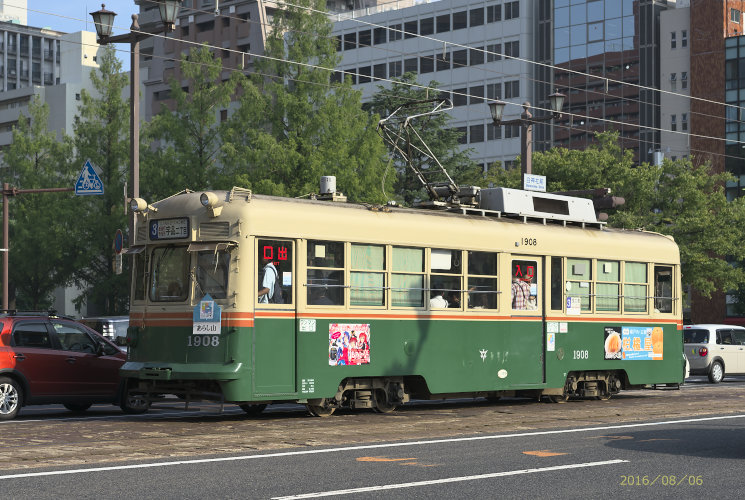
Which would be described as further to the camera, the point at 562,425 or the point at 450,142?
the point at 450,142

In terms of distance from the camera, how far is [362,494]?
8.73m

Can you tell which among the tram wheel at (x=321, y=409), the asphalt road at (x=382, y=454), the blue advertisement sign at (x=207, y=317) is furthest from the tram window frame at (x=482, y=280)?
the blue advertisement sign at (x=207, y=317)

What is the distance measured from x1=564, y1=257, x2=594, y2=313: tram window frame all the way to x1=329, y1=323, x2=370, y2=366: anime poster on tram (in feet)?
14.9

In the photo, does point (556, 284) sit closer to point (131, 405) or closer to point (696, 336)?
point (131, 405)

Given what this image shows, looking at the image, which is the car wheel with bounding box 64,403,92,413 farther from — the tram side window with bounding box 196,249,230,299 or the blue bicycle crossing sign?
the blue bicycle crossing sign

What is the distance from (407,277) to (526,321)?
2724 millimetres

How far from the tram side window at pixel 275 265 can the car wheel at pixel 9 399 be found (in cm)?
399

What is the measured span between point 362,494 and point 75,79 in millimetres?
104683

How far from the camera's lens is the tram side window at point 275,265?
14992 mm

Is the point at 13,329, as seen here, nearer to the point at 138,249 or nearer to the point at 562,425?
the point at 138,249

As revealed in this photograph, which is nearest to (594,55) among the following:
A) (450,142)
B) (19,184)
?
(450,142)

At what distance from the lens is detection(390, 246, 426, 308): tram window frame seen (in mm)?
16422

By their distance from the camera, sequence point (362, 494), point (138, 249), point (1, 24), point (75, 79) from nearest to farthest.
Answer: point (362, 494), point (138, 249), point (75, 79), point (1, 24)
